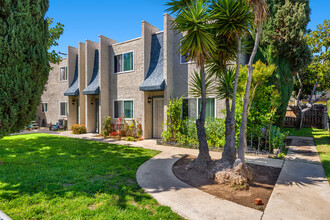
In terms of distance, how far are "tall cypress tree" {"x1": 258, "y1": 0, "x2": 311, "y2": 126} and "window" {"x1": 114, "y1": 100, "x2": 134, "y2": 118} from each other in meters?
8.88

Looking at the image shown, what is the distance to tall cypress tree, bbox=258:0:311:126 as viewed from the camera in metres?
9.85

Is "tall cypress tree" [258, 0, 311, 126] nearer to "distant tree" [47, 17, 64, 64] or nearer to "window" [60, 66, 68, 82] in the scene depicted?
"distant tree" [47, 17, 64, 64]

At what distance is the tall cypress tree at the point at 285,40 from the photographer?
388 inches

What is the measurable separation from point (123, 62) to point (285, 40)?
998cm

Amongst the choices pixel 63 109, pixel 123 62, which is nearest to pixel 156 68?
pixel 123 62

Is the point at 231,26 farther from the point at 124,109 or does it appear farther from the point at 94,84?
the point at 94,84

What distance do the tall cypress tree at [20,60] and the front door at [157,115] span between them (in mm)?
7109

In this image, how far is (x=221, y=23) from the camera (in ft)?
17.9

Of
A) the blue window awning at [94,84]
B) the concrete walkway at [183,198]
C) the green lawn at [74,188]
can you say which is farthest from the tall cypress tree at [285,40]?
the blue window awning at [94,84]

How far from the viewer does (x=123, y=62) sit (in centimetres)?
1343

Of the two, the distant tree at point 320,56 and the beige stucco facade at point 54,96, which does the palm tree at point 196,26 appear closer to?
the distant tree at point 320,56

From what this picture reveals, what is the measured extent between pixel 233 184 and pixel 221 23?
4449 millimetres

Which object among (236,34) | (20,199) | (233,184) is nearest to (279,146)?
(233,184)

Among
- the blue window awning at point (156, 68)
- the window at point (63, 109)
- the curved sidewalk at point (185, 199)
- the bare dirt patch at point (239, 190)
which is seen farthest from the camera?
the window at point (63, 109)
